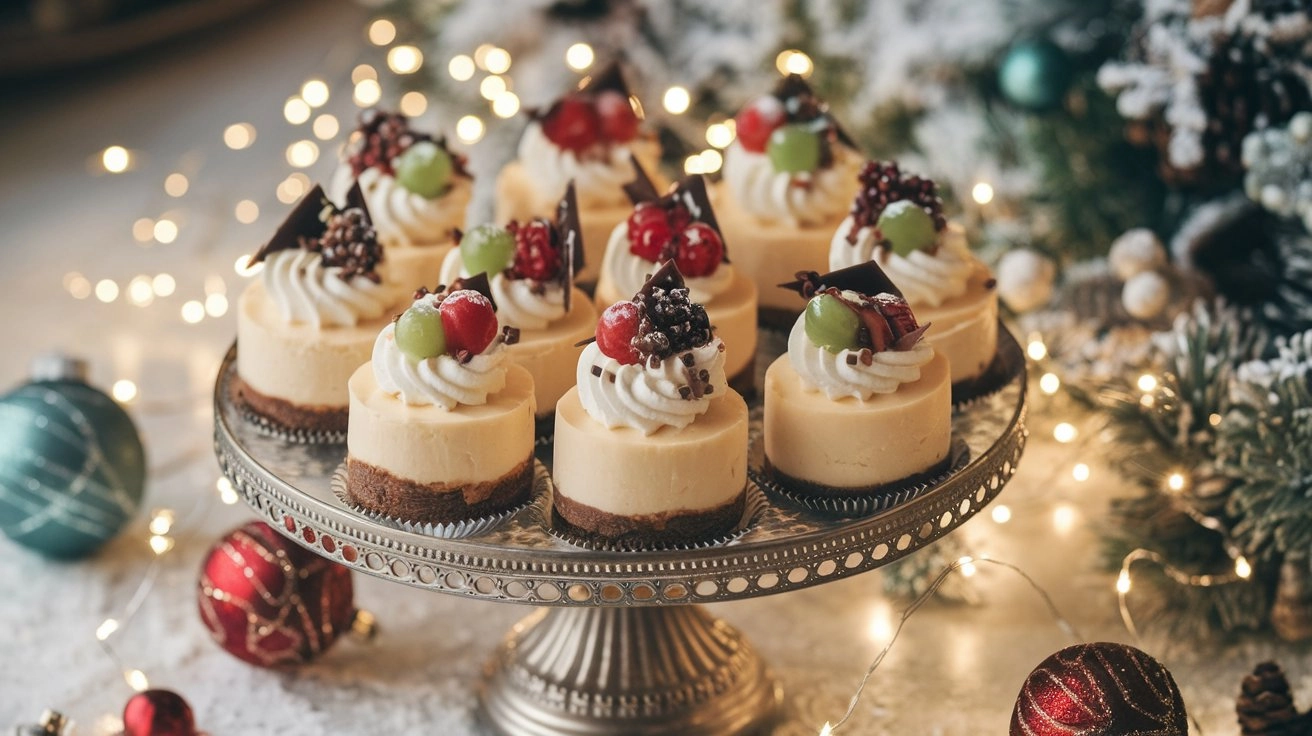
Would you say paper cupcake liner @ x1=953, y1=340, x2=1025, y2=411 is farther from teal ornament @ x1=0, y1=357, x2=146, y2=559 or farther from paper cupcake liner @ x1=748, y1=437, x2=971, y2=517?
teal ornament @ x1=0, y1=357, x2=146, y2=559

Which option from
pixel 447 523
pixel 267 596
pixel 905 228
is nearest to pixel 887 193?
pixel 905 228

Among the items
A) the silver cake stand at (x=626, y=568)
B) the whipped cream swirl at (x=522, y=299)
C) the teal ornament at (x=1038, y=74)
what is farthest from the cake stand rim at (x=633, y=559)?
the teal ornament at (x=1038, y=74)

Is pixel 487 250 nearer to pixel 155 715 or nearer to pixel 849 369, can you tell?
pixel 849 369

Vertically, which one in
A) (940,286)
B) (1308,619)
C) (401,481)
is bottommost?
(1308,619)

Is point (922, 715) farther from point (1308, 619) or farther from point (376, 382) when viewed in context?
point (376, 382)

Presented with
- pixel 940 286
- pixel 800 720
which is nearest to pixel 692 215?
pixel 940 286

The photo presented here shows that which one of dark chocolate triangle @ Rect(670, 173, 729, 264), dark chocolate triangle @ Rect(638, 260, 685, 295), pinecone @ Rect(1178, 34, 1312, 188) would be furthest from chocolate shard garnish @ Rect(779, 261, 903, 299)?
pinecone @ Rect(1178, 34, 1312, 188)

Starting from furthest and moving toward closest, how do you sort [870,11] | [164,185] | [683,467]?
[164,185] < [870,11] < [683,467]

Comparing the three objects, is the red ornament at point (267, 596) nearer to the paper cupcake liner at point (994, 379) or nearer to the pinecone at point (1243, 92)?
the paper cupcake liner at point (994, 379)
